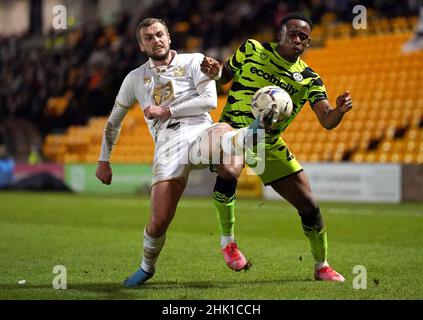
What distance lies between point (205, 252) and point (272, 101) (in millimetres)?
3328

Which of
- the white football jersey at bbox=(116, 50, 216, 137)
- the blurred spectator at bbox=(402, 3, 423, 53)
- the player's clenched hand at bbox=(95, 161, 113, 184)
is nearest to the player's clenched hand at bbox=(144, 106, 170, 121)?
the white football jersey at bbox=(116, 50, 216, 137)

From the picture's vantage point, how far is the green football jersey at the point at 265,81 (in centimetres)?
648

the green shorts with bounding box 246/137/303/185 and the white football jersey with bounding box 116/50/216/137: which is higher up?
the white football jersey with bounding box 116/50/216/137

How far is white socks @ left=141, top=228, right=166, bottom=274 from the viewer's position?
6.06 meters

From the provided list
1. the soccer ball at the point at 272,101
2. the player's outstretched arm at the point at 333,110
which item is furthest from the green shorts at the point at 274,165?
the soccer ball at the point at 272,101

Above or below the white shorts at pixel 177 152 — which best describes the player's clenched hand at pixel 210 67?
above

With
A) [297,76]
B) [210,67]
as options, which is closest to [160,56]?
[210,67]

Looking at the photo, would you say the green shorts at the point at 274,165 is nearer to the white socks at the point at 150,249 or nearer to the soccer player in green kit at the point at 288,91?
the soccer player in green kit at the point at 288,91

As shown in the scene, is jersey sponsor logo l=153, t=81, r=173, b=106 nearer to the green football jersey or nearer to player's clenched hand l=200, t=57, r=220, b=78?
player's clenched hand l=200, t=57, r=220, b=78

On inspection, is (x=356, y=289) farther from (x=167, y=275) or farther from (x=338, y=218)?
(x=338, y=218)

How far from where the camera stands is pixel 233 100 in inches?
259

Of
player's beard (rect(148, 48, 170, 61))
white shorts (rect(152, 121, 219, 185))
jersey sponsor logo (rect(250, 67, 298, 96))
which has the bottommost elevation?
white shorts (rect(152, 121, 219, 185))

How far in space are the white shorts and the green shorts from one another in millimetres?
612
